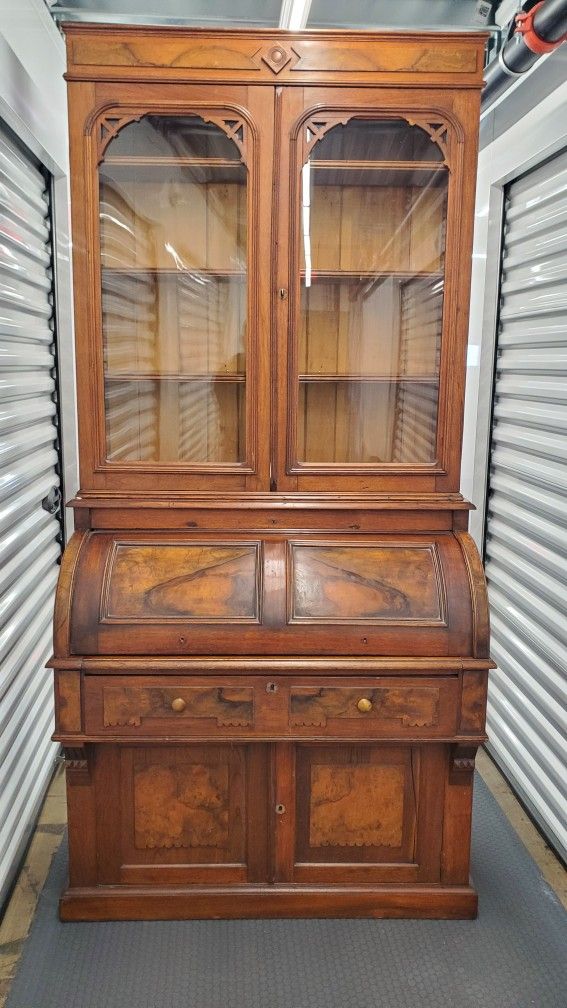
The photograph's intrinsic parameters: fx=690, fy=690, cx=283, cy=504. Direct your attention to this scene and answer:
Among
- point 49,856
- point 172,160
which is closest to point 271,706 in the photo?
point 49,856

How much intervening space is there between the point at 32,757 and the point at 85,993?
770 mm

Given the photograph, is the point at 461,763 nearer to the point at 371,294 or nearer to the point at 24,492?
the point at 371,294

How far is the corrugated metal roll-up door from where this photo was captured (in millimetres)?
2184

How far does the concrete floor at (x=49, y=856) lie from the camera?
1.83m

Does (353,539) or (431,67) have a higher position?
(431,67)

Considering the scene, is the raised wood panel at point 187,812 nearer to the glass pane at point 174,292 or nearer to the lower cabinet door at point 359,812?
the lower cabinet door at point 359,812

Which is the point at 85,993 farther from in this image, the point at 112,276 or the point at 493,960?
the point at 112,276

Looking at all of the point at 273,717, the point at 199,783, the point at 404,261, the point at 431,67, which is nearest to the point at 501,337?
the point at 404,261

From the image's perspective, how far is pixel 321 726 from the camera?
6.03 feet

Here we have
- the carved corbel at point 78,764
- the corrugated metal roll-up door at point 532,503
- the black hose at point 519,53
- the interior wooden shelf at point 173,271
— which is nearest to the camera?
the black hose at point 519,53

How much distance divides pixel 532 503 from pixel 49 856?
194cm

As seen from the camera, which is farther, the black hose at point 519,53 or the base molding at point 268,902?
the base molding at point 268,902

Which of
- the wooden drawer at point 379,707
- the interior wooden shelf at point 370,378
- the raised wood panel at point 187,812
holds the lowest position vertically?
the raised wood panel at point 187,812

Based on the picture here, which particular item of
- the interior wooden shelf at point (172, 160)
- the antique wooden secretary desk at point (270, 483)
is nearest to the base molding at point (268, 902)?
the antique wooden secretary desk at point (270, 483)
